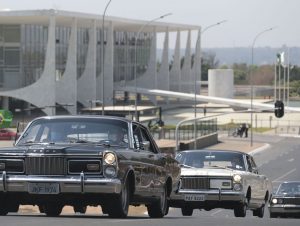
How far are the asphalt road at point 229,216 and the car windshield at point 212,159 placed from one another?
127cm

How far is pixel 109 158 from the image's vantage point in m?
15.1

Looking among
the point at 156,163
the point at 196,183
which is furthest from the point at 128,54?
the point at 156,163

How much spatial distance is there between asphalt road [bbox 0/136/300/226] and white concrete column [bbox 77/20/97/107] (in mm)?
23075

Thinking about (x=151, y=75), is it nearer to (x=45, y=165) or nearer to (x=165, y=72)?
(x=165, y=72)

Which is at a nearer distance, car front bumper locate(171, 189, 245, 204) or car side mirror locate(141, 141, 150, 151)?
car side mirror locate(141, 141, 150, 151)

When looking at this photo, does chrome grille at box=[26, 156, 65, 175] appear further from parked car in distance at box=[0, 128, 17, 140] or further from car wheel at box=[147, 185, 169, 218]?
parked car in distance at box=[0, 128, 17, 140]

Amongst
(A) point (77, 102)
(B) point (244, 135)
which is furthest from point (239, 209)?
(A) point (77, 102)

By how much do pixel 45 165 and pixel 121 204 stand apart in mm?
1300

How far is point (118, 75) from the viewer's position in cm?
13988

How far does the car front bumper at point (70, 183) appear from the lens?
15.0 meters

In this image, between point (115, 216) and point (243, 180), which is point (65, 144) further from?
point (243, 180)

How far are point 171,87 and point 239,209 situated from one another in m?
132

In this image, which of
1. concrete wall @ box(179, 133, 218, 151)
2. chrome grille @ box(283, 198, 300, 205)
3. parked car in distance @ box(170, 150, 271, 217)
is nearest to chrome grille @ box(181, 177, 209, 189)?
parked car in distance @ box(170, 150, 271, 217)

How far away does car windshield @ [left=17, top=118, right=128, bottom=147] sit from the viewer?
16.0 meters
